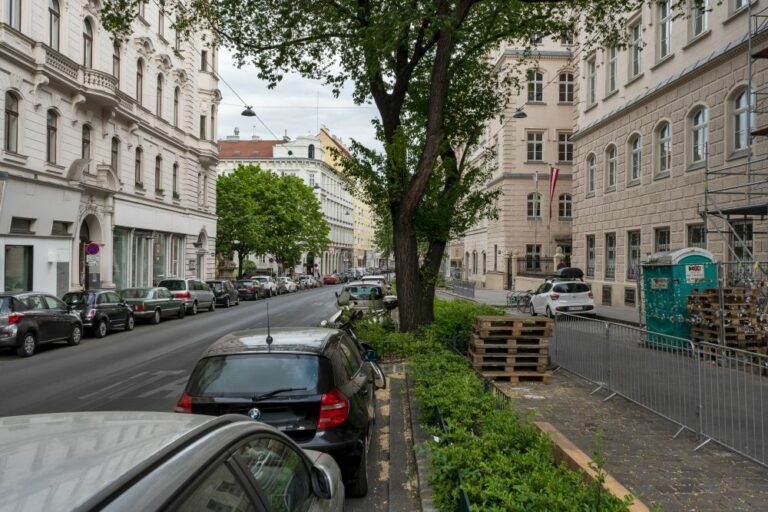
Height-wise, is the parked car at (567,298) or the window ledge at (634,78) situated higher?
A: the window ledge at (634,78)

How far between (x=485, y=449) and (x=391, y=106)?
33.6ft

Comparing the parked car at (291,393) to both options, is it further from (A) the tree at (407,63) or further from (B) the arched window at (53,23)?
(B) the arched window at (53,23)

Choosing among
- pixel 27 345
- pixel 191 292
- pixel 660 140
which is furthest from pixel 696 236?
pixel 191 292

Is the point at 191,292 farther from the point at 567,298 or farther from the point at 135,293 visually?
the point at 567,298

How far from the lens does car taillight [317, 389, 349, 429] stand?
504 centimetres

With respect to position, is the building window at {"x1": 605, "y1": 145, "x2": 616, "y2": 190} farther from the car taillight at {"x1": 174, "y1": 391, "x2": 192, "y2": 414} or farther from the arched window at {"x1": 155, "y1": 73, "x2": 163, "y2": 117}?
the car taillight at {"x1": 174, "y1": 391, "x2": 192, "y2": 414}

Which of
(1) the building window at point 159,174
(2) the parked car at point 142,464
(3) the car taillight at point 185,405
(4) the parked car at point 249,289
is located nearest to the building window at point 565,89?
(4) the parked car at point 249,289

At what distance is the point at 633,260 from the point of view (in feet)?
85.9

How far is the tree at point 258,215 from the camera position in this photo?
5056cm

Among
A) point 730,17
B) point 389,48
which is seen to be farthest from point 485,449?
point 730,17

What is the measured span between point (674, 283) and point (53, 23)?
2405 cm

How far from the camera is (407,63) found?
13.6m

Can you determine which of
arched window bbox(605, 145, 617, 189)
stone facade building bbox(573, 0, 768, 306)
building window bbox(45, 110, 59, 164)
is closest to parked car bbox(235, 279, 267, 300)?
building window bbox(45, 110, 59, 164)

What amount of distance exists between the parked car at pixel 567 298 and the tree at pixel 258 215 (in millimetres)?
30289
